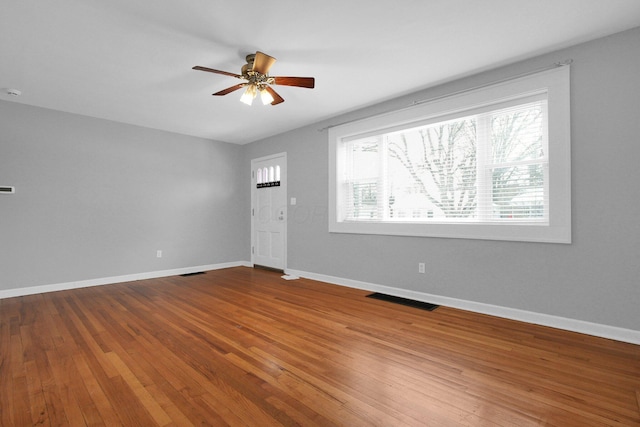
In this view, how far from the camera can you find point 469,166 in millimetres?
3426

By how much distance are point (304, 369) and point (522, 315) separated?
2.31 metres

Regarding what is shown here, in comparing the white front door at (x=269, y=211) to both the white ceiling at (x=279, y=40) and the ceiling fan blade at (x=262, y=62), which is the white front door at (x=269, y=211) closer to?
the white ceiling at (x=279, y=40)

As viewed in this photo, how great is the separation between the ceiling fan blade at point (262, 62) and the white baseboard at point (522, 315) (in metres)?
3.05

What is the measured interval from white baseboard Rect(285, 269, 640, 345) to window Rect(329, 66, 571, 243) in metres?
0.74

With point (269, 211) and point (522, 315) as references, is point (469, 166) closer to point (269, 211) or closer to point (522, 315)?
point (522, 315)

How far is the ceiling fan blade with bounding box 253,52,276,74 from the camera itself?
271cm

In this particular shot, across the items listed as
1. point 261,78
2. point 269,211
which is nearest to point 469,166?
point 261,78

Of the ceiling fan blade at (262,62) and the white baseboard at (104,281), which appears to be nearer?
the ceiling fan blade at (262,62)

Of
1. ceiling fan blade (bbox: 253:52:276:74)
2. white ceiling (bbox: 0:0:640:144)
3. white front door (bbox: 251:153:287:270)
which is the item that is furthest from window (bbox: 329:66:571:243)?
ceiling fan blade (bbox: 253:52:276:74)

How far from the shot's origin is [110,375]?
2.00 meters

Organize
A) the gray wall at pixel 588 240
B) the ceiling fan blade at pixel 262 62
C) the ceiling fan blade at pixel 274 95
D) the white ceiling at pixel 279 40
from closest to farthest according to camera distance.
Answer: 1. the white ceiling at pixel 279 40
2. the gray wall at pixel 588 240
3. the ceiling fan blade at pixel 262 62
4. the ceiling fan blade at pixel 274 95

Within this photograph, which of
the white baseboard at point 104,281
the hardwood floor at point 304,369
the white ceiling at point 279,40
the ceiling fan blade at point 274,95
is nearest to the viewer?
the hardwood floor at point 304,369

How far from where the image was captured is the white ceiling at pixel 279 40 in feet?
7.39

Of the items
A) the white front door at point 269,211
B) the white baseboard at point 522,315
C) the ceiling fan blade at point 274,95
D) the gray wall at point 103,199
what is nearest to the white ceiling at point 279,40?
the ceiling fan blade at point 274,95
